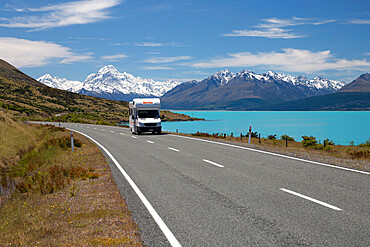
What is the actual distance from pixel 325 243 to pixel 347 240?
37 cm

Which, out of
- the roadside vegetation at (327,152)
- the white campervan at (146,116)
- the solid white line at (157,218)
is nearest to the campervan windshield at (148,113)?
the white campervan at (146,116)

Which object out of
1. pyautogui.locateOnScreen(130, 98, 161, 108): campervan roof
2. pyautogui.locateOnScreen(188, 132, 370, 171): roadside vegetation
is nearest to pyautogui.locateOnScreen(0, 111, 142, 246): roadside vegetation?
pyautogui.locateOnScreen(188, 132, 370, 171): roadside vegetation

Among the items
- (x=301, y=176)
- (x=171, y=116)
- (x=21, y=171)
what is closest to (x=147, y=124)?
(x=21, y=171)

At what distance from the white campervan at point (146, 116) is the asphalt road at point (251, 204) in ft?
57.7

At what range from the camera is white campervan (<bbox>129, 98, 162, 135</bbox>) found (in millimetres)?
29641

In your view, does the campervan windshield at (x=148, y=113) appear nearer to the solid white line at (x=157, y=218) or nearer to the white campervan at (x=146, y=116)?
the white campervan at (x=146, y=116)

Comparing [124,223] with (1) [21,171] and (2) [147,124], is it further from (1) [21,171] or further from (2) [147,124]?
(2) [147,124]

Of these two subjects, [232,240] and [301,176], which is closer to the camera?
[232,240]

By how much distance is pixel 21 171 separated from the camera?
1530 centimetres

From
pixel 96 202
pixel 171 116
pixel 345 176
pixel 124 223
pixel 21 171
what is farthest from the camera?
pixel 171 116

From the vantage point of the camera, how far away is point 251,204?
680 cm

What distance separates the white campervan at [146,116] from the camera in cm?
2964

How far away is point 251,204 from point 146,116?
23.8m

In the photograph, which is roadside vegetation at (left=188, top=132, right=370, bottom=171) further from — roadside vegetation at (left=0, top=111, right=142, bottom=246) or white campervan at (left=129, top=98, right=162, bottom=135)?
roadside vegetation at (left=0, top=111, right=142, bottom=246)
